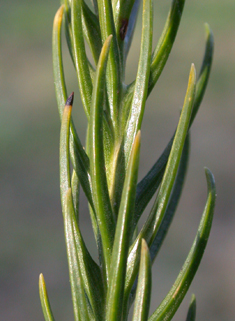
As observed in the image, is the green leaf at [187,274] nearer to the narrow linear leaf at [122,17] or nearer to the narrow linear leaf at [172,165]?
the narrow linear leaf at [172,165]

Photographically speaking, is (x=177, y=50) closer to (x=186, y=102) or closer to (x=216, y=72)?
(x=216, y=72)

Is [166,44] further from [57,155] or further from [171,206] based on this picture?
[57,155]

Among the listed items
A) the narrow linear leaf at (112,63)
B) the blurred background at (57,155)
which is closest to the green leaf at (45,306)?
the narrow linear leaf at (112,63)

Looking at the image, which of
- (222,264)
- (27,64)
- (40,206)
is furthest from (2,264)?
(27,64)

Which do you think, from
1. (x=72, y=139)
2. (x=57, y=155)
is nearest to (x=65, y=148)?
(x=72, y=139)

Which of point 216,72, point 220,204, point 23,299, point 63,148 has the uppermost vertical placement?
point 216,72

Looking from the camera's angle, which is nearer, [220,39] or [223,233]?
[223,233]

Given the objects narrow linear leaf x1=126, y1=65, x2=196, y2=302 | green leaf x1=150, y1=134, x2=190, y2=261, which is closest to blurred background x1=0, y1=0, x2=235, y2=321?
green leaf x1=150, y1=134, x2=190, y2=261
